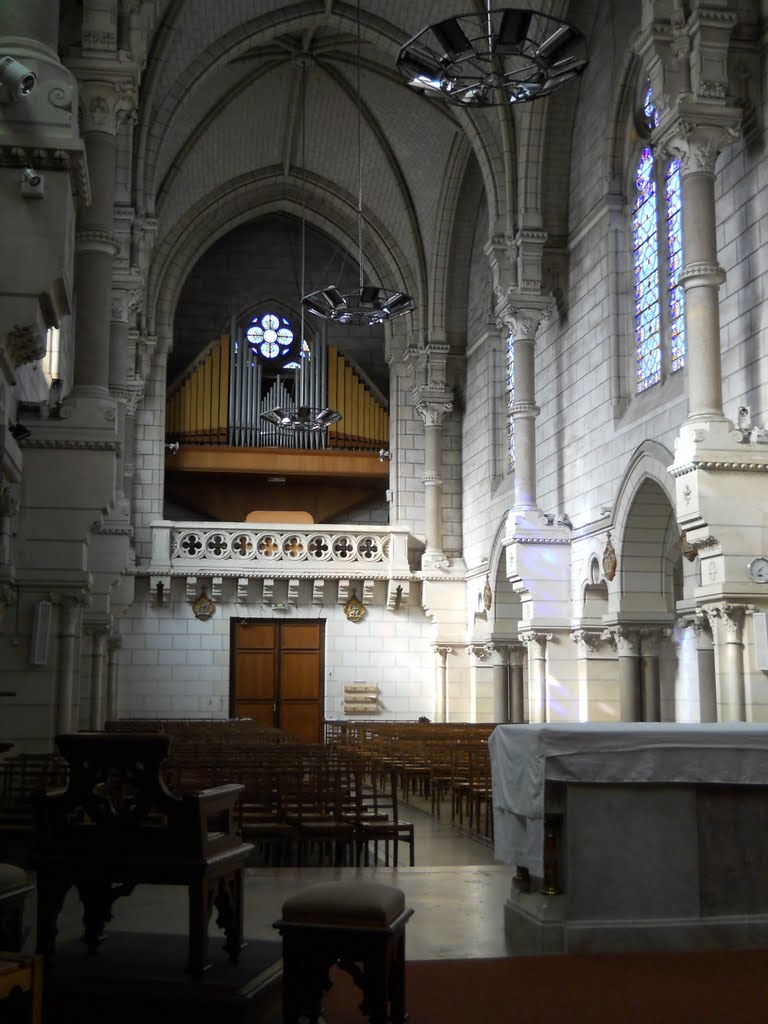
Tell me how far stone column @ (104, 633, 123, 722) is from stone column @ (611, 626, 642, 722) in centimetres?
992

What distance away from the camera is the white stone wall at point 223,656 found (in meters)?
24.4

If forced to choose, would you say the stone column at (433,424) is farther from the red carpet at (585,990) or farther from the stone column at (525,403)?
the red carpet at (585,990)

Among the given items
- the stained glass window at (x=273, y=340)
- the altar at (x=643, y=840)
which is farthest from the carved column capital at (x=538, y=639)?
the altar at (x=643, y=840)

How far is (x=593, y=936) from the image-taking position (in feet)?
16.8

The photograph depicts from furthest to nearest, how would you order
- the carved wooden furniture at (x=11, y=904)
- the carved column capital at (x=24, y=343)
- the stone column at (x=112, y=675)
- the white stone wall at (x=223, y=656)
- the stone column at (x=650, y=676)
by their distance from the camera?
the white stone wall at (x=223, y=656) → the stone column at (x=112, y=675) → the stone column at (x=650, y=676) → the carved column capital at (x=24, y=343) → the carved wooden furniture at (x=11, y=904)

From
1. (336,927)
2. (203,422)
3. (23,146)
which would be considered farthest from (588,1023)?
(203,422)

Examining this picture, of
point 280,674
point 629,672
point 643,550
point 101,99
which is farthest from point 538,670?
point 101,99

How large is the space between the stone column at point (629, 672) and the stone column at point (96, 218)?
808 cm

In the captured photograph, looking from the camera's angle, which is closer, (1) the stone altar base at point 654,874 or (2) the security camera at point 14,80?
(1) the stone altar base at point 654,874

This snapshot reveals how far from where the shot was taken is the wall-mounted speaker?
1114 cm

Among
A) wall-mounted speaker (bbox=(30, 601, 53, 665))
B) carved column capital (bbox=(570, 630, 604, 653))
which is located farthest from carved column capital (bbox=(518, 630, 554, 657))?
wall-mounted speaker (bbox=(30, 601, 53, 665))

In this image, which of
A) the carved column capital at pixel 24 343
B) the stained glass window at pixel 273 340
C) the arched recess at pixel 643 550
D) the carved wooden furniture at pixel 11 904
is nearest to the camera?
the carved wooden furniture at pixel 11 904

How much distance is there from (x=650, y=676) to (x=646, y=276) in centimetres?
566

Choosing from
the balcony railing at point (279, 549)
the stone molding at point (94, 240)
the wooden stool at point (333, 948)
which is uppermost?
the stone molding at point (94, 240)
